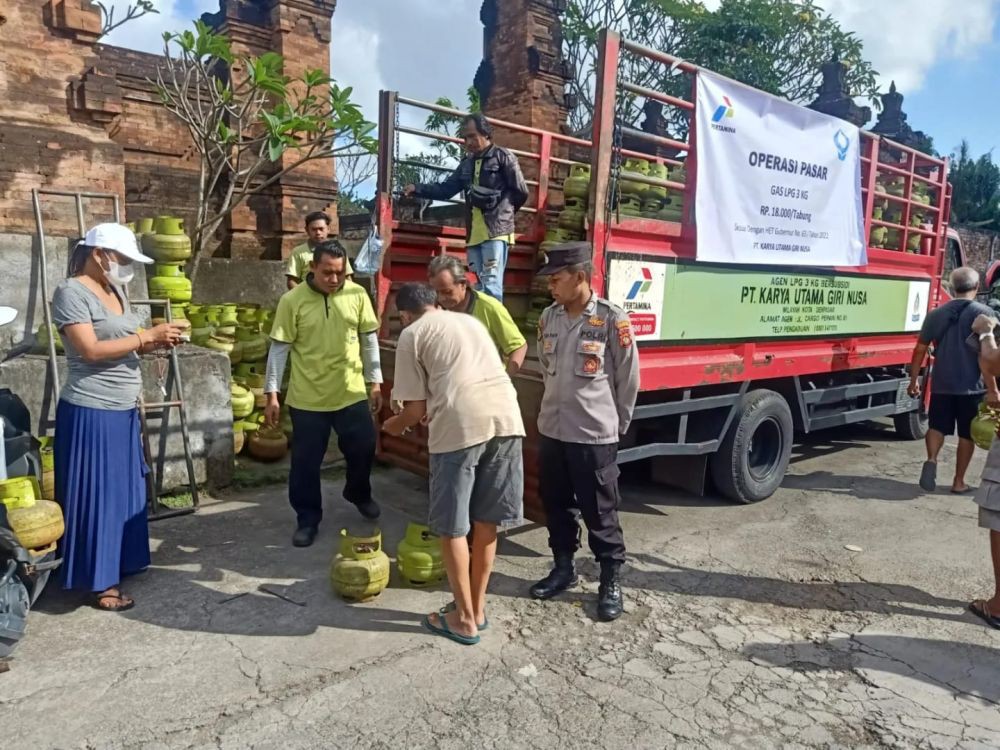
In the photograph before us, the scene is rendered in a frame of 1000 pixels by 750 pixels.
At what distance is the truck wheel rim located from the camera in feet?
17.9

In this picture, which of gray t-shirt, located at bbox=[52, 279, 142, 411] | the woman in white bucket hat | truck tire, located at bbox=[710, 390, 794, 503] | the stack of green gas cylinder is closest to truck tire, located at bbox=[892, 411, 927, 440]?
truck tire, located at bbox=[710, 390, 794, 503]

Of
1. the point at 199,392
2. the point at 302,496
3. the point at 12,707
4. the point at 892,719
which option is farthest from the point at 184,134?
the point at 892,719

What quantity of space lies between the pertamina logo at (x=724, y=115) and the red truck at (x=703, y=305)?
0.20m

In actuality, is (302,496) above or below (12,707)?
above

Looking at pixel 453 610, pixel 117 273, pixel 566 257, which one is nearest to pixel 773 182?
pixel 566 257

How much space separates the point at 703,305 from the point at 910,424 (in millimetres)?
4383

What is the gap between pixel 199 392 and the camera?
5121 millimetres

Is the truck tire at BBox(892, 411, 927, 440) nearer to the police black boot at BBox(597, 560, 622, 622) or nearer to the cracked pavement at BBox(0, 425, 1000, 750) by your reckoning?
the cracked pavement at BBox(0, 425, 1000, 750)

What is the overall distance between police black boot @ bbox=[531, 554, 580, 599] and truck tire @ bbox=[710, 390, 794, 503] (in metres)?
1.85

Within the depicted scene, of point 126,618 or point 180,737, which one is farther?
point 126,618

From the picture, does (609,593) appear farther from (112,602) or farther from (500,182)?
(500,182)

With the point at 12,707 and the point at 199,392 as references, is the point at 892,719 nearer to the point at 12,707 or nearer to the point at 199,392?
the point at 12,707

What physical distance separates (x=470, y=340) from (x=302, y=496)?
1.73 metres

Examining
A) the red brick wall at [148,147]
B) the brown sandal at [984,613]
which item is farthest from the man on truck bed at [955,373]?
the red brick wall at [148,147]
